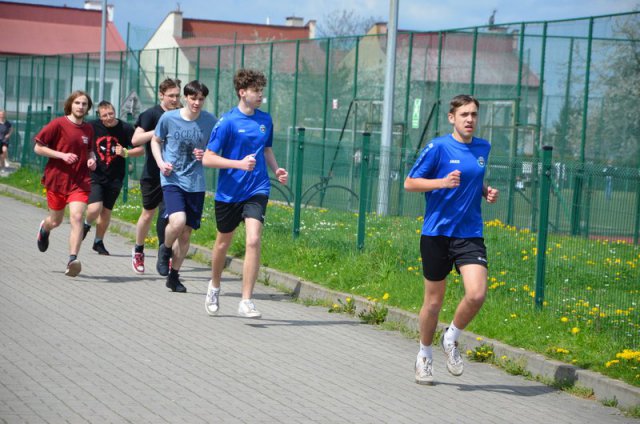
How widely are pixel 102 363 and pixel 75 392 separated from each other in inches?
36.8

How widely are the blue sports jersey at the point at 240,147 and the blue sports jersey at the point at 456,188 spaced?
2397 mm

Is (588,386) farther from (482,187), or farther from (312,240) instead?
(312,240)

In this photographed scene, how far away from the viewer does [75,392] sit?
6.53 meters

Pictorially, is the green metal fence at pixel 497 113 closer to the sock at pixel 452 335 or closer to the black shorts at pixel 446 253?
the sock at pixel 452 335

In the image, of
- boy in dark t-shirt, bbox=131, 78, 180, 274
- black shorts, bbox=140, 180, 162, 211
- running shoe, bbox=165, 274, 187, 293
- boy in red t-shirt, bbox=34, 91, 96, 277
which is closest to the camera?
running shoe, bbox=165, 274, 187, 293

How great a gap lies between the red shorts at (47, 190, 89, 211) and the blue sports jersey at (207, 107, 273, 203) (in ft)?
8.77

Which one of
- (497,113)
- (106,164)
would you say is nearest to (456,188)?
(106,164)

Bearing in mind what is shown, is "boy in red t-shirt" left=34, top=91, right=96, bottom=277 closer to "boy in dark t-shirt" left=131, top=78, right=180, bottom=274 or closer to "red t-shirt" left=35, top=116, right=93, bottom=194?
"red t-shirt" left=35, top=116, right=93, bottom=194

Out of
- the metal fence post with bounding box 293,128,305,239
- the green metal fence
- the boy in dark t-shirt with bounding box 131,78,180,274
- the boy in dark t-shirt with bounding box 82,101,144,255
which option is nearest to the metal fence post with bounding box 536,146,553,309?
the green metal fence

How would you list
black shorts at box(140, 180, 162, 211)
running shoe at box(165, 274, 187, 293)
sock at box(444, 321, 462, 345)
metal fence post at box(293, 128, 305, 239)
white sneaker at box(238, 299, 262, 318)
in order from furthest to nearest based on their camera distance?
metal fence post at box(293, 128, 305, 239), black shorts at box(140, 180, 162, 211), running shoe at box(165, 274, 187, 293), white sneaker at box(238, 299, 262, 318), sock at box(444, 321, 462, 345)

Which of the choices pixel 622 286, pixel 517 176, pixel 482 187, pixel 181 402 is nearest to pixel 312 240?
pixel 517 176

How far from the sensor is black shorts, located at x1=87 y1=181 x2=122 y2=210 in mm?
13383

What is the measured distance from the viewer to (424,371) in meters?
7.54

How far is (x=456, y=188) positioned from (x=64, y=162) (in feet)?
18.7
